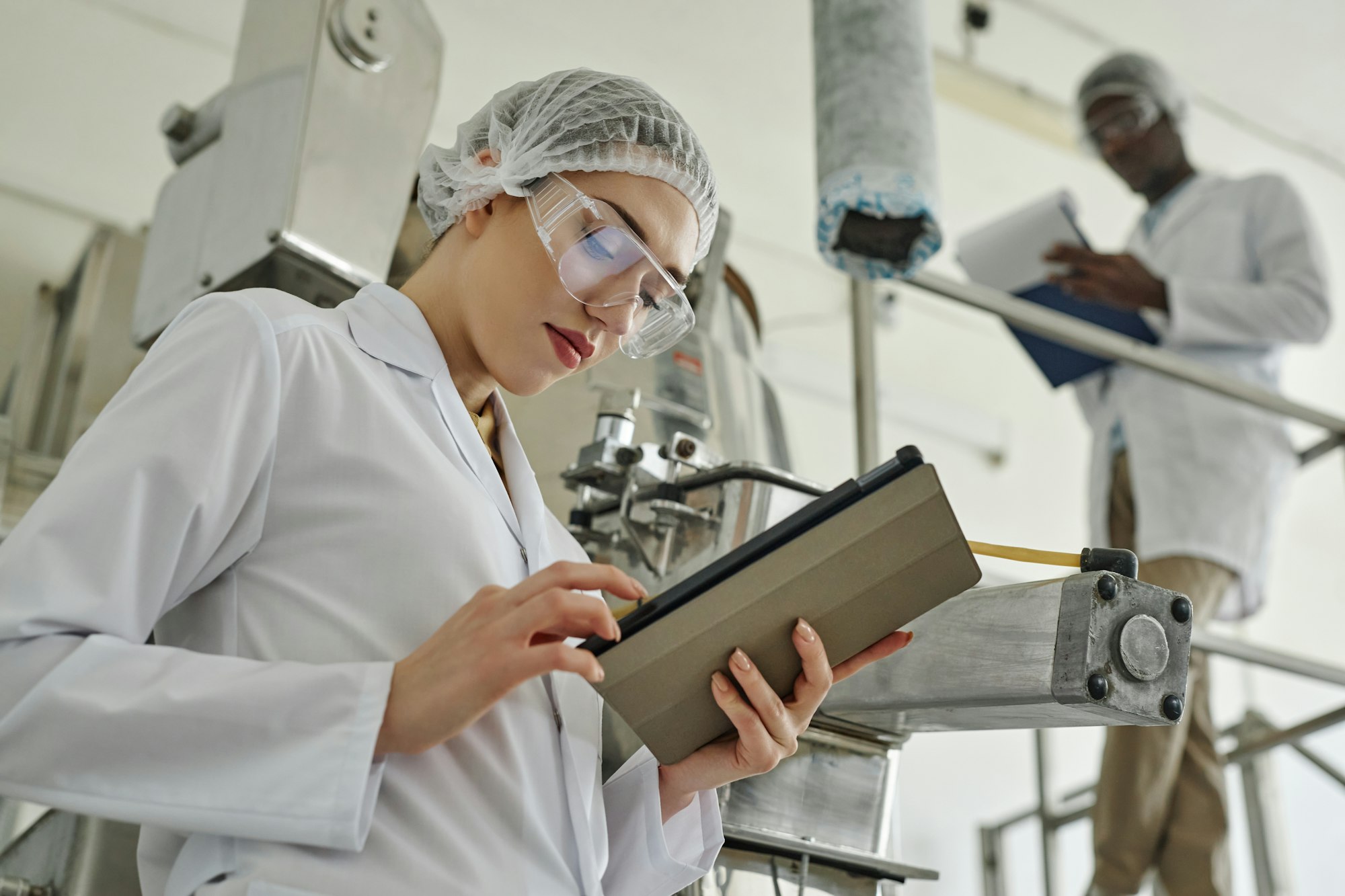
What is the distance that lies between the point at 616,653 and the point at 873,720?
1.50ft

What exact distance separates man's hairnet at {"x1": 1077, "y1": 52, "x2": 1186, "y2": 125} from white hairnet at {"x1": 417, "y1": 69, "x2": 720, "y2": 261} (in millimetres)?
1704

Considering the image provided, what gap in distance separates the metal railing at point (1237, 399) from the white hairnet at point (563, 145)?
0.74 m

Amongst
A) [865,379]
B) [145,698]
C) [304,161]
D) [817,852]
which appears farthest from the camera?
[865,379]

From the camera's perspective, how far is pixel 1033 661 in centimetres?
92

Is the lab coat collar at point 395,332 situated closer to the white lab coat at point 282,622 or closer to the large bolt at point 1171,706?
the white lab coat at point 282,622

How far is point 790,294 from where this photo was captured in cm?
381

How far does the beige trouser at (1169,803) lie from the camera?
2002 mm

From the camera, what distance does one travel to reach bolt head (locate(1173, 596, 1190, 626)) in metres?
0.93

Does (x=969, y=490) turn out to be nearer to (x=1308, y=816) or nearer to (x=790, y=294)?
(x=790, y=294)

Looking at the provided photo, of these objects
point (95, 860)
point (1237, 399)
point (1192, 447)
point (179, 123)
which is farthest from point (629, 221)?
point (1192, 447)

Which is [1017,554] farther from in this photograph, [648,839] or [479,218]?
[479,218]

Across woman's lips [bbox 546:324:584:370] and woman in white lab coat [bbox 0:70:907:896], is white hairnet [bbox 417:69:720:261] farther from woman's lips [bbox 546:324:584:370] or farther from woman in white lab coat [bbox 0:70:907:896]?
woman's lips [bbox 546:324:584:370]

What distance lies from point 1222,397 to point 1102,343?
0.41m

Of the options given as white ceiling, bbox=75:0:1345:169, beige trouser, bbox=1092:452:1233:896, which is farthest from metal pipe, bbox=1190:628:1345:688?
white ceiling, bbox=75:0:1345:169
